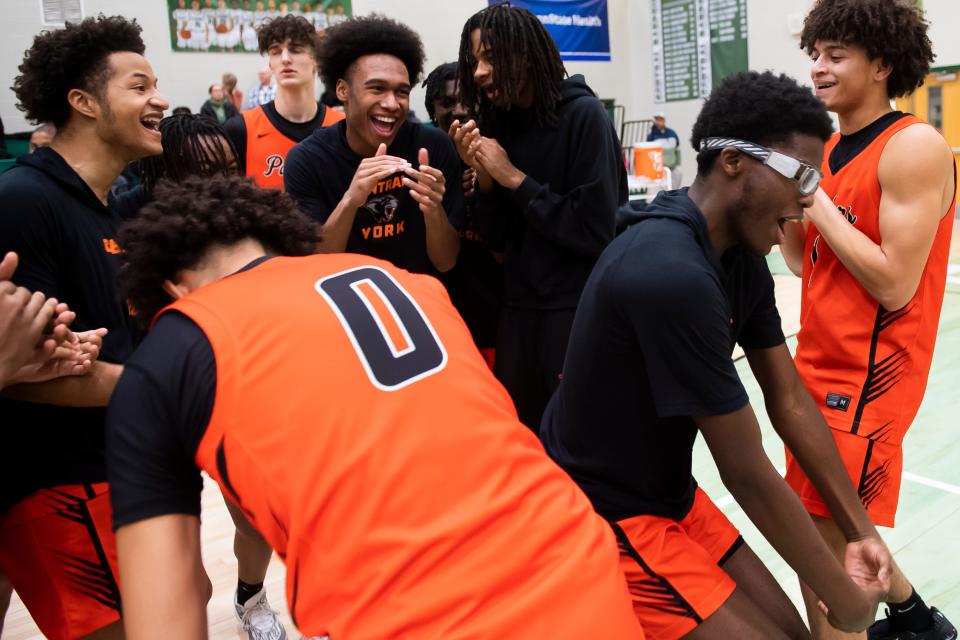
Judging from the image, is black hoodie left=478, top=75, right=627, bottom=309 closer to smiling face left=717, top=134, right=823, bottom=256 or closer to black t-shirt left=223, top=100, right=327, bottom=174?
smiling face left=717, top=134, right=823, bottom=256

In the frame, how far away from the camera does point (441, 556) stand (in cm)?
110

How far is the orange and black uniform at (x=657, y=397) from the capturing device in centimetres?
151

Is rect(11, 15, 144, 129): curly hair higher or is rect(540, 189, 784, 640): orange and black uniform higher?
rect(11, 15, 144, 129): curly hair

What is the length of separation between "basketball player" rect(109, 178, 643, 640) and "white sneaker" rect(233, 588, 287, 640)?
1698 mm

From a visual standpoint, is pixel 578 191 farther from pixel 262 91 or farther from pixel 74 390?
pixel 262 91

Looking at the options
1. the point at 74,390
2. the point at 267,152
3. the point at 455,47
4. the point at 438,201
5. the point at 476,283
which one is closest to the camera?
the point at 74,390

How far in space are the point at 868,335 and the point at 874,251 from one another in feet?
0.76

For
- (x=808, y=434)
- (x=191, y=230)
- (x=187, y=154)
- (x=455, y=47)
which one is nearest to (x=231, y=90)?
(x=455, y=47)

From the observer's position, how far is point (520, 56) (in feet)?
8.51

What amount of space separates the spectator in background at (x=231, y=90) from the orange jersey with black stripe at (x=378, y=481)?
10.2 metres

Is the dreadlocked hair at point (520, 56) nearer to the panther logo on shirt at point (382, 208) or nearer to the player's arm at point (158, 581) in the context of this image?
the panther logo on shirt at point (382, 208)

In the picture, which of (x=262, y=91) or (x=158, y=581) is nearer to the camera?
(x=158, y=581)

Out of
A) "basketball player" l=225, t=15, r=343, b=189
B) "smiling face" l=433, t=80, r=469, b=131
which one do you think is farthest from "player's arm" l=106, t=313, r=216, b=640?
"basketball player" l=225, t=15, r=343, b=189

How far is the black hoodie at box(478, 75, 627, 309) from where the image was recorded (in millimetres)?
2559
